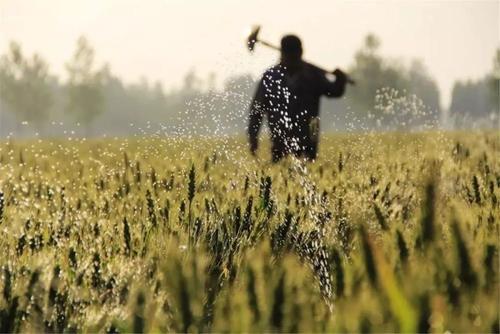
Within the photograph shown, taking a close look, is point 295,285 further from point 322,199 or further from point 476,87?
point 476,87

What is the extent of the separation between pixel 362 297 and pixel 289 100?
27.0 feet

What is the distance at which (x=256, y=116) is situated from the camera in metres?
8.67

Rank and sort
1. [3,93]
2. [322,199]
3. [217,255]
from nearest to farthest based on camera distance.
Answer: [217,255]
[322,199]
[3,93]

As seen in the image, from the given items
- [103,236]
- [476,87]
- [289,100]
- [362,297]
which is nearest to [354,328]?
[362,297]

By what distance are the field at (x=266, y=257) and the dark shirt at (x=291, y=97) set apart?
4.90 metres

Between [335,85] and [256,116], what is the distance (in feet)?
3.62

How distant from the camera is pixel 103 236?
2172 millimetres

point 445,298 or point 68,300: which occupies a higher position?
point 445,298

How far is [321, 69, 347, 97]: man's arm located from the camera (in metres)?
8.96

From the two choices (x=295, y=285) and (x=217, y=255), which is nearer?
(x=295, y=285)

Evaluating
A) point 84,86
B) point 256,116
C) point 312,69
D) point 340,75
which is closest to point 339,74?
point 340,75

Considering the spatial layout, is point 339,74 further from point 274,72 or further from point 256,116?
point 256,116

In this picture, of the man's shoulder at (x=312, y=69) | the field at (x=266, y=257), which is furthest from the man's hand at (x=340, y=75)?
the field at (x=266, y=257)

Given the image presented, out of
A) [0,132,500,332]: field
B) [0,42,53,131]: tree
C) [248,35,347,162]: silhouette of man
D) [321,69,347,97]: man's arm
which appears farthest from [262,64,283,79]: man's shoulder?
[0,42,53,131]: tree
